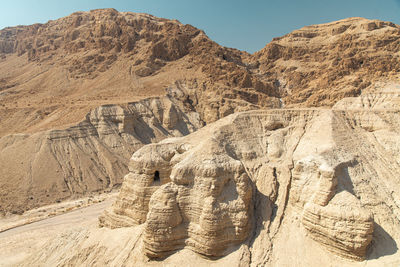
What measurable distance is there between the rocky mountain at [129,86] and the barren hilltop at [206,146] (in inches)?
10.4

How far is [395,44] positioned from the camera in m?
57.6

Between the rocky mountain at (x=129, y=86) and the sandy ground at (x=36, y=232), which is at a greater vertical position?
the rocky mountain at (x=129, y=86)

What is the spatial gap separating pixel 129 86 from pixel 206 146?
158 ft

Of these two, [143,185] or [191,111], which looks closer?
[143,185]

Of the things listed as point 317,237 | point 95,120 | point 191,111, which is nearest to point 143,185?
Answer: point 317,237

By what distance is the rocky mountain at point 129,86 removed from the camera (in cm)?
3356

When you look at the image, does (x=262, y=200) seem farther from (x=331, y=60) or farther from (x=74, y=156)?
(x=331, y=60)

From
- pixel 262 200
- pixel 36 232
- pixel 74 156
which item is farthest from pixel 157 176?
pixel 74 156

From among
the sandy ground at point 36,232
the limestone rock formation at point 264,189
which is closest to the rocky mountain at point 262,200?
the limestone rock formation at point 264,189

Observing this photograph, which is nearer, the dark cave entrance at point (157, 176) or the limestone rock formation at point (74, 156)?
the dark cave entrance at point (157, 176)

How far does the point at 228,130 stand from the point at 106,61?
59304mm

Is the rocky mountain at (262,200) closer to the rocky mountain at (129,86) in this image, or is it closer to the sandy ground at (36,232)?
the sandy ground at (36,232)

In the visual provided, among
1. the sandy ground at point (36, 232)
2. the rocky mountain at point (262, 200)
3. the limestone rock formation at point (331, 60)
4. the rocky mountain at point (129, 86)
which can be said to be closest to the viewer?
the rocky mountain at point (262, 200)

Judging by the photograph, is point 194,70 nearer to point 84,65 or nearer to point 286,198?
point 84,65
